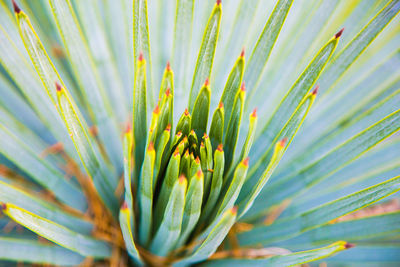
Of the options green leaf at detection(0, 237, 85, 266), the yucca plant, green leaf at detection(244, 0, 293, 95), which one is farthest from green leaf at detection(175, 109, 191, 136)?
green leaf at detection(0, 237, 85, 266)

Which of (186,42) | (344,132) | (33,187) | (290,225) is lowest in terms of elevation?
(290,225)

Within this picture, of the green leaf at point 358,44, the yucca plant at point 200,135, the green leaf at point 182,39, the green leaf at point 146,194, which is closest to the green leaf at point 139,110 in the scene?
the yucca plant at point 200,135

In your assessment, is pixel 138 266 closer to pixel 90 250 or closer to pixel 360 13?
pixel 90 250

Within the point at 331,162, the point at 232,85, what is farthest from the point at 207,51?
the point at 331,162

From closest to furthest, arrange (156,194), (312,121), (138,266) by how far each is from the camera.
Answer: (156,194), (138,266), (312,121)

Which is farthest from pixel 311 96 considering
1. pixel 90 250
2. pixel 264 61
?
pixel 90 250

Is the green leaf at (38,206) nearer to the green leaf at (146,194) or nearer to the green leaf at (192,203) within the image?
the green leaf at (146,194)
